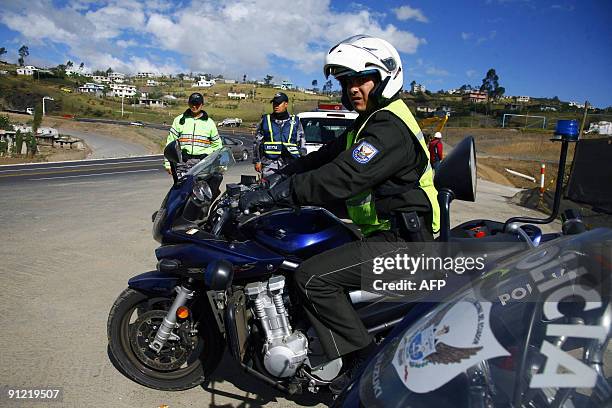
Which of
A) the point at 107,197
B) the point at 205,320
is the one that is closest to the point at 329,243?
the point at 205,320

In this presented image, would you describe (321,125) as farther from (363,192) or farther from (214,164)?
(363,192)

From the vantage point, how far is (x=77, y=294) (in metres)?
4.95

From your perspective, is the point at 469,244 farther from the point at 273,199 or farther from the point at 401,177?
the point at 273,199

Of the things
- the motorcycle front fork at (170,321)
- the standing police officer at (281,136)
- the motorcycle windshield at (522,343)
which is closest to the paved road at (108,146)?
the standing police officer at (281,136)

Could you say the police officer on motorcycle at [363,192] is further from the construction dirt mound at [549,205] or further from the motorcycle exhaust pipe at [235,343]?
the construction dirt mound at [549,205]

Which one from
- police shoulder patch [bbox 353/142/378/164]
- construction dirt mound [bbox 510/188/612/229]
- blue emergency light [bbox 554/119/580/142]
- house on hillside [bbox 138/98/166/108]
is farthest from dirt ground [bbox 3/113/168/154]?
house on hillside [bbox 138/98/166/108]

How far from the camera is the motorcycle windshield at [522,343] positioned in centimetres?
127

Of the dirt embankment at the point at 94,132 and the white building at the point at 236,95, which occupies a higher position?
the white building at the point at 236,95

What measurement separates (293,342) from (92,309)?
2.63m

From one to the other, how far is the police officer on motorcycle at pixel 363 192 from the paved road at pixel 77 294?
93 cm

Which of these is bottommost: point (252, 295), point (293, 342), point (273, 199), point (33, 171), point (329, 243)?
point (33, 171)

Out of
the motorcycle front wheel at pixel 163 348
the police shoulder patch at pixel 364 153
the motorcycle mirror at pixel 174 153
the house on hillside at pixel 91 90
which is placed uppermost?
the house on hillside at pixel 91 90

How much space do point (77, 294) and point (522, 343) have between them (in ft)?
15.4

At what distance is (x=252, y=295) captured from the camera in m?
2.94
